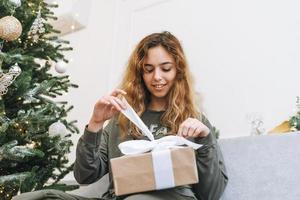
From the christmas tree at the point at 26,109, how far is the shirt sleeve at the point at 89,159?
9.1 inches

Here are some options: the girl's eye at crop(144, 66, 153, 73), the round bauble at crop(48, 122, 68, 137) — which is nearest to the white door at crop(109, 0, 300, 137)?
the girl's eye at crop(144, 66, 153, 73)

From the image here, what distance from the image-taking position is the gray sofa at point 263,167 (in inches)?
46.0

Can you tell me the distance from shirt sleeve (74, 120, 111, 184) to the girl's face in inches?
11.1

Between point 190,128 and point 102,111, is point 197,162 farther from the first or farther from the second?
point 102,111

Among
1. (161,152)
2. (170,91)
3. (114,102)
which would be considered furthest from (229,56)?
(161,152)

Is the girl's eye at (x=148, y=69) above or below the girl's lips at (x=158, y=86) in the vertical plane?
above

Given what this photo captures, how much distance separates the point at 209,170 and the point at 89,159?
0.35m

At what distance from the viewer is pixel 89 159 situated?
44.5 inches

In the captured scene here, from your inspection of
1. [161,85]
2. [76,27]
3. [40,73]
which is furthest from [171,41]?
[76,27]

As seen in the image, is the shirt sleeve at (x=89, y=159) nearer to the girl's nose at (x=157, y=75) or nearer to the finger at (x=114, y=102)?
the finger at (x=114, y=102)

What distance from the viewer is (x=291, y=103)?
1.95 metres

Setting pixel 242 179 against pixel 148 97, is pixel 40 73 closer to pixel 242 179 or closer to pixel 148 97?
pixel 148 97

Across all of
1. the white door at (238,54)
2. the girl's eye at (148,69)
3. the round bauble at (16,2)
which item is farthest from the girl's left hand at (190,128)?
the white door at (238,54)

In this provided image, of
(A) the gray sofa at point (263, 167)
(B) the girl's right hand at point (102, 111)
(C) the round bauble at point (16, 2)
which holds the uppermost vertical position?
(C) the round bauble at point (16, 2)
